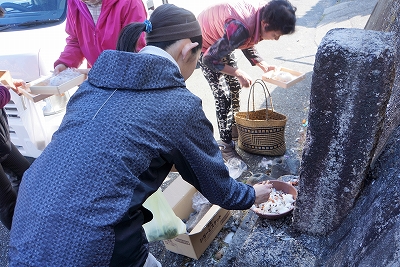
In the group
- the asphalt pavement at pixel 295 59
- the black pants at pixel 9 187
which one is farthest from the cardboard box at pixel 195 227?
the black pants at pixel 9 187

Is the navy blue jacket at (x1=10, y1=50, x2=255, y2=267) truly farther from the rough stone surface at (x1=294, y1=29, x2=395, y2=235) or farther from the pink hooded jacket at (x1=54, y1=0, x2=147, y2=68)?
the pink hooded jacket at (x1=54, y1=0, x2=147, y2=68)

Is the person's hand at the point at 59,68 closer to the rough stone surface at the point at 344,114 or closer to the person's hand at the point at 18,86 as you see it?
the person's hand at the point at 18,86

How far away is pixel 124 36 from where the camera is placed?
1584 mm

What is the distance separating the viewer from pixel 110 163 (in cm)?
119

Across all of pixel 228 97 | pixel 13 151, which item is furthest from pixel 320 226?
pixel 13 151

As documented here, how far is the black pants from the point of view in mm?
2732

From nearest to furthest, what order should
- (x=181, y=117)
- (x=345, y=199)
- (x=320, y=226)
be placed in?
(x=181, y=117), (x=345, y=199), (x=320, y=226)

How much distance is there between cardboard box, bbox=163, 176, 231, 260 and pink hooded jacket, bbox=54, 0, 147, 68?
1327 mm

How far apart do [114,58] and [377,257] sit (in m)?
1.23

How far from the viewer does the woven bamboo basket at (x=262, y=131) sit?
3332mm

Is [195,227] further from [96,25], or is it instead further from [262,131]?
[96,25]

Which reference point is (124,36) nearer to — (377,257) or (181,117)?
(181,117)

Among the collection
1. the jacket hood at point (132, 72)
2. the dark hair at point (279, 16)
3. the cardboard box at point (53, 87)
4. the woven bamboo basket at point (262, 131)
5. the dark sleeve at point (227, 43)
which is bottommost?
the woven bamboo basket at point (262, 131)

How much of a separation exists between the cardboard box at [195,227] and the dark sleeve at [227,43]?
1093 millimetres
